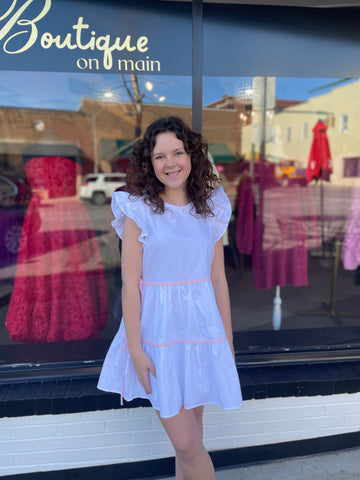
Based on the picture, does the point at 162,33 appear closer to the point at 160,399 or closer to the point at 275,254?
the point at 160,399

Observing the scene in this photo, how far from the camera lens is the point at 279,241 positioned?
3.35 m

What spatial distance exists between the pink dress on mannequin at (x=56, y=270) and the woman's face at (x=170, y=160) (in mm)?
1526

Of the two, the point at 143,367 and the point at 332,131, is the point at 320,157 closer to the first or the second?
A: the point at 143,367

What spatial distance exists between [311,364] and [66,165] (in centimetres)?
215

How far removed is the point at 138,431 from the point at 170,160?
4.53ft

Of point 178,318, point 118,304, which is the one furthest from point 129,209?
point 118,304

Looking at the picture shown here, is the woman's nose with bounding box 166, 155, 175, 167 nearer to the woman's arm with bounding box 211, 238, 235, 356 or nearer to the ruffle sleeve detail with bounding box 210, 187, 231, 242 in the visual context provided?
the ruffle sleeve detail with bounding box 210, 187, 231, 242

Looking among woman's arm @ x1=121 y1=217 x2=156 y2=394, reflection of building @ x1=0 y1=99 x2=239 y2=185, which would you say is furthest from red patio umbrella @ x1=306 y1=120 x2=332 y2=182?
woman's arm @ x1=121 y1=217 x2=156 y2=394

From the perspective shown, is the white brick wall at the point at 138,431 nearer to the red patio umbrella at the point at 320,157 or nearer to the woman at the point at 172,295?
the woman at the point at 172,295

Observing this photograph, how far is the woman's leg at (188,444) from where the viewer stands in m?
1.23

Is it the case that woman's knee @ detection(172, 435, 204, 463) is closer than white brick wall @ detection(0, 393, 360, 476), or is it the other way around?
woman's knee @ detection(172, 435, 204, 463)

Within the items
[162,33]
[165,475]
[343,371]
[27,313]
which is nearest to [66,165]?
[27,313]

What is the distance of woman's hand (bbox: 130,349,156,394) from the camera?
122cm

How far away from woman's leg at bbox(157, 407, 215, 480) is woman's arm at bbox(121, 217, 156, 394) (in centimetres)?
15
